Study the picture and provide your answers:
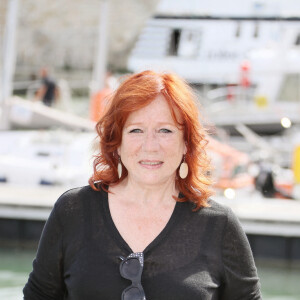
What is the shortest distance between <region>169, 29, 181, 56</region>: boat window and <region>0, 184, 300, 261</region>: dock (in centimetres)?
1374

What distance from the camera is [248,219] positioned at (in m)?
7.02

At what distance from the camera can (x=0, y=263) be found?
7.16 metres

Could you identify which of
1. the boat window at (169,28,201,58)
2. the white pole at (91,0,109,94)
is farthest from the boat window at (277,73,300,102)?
the boat window at (169,28,201,58)

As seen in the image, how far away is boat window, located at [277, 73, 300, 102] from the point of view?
16.0 meters

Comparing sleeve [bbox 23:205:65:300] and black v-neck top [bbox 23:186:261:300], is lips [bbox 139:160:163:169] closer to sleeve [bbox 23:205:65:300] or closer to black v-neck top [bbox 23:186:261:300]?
black v-neck top [bbox 23:186:261:300]

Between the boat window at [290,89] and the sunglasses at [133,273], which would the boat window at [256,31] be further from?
the sunglasses at [133,273]

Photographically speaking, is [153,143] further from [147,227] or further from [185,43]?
[185,43]

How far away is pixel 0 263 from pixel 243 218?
2.19m

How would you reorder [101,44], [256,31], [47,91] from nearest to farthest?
[101,44] → [47,91] → [256,31]

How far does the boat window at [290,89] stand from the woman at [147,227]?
46.9 ft

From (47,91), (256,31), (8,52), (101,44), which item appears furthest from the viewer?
(256,31)

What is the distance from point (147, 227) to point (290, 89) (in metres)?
14.5

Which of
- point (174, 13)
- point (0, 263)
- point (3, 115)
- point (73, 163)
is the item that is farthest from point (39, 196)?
point (174, 13)

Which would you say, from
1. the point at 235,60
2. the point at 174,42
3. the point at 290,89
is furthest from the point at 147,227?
the point at 174,42
